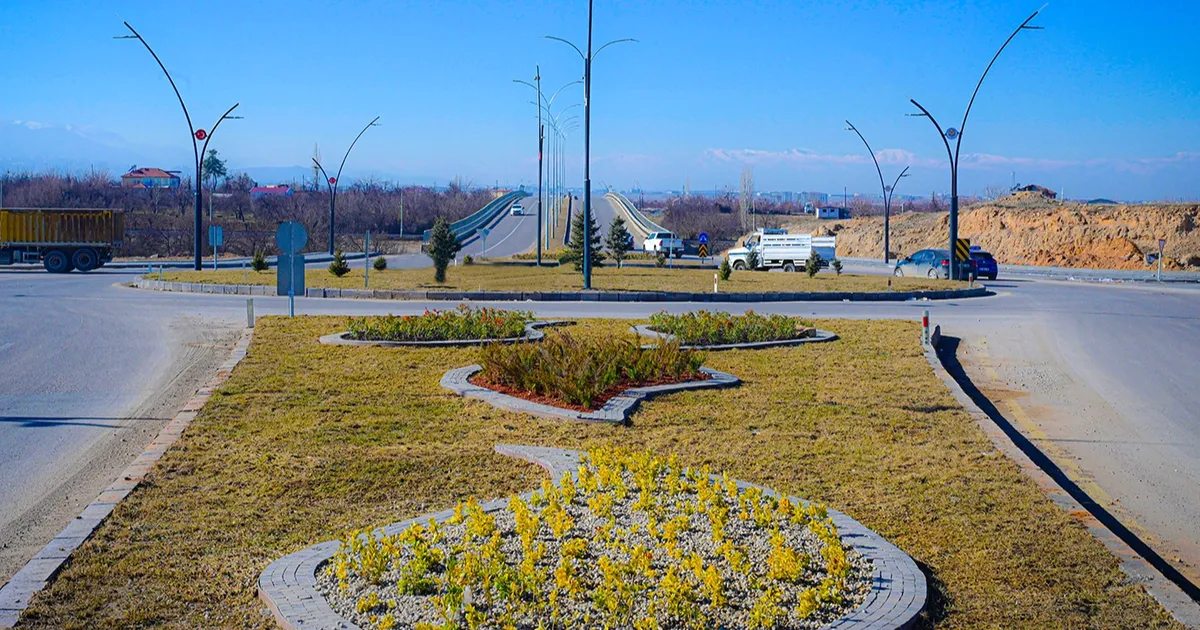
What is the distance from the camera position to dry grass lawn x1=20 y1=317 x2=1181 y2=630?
17.8 ft

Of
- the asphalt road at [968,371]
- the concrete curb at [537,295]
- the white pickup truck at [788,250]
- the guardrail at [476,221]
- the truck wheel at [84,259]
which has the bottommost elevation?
the asphalt road at [968,371]

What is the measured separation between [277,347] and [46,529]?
8.81 meters

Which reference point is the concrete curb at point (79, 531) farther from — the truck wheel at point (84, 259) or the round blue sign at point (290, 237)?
the truck wheel at point (84, 259)

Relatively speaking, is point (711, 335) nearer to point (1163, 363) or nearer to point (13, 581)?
point (1163, 363)

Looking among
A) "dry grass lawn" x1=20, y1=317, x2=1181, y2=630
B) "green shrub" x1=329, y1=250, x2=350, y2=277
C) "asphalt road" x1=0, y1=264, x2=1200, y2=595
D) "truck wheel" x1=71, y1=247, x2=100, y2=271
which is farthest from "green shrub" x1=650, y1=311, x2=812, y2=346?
"truck wheel" x1=71, y1=247, x2=100, y2=271

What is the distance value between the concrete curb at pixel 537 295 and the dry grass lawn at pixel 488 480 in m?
13.9

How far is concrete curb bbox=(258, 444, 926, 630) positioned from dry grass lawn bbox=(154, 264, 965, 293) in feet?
76.4

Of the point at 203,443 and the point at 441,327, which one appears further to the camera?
the point at 441,327

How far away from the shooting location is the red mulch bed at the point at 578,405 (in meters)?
10.9

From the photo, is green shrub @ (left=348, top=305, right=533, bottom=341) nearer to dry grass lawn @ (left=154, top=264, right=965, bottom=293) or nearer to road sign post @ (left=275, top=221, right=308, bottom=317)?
road sign post @ (left=275, top=221, right=308, bottom=317)

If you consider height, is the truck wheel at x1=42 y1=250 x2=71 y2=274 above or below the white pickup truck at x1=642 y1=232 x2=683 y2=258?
below

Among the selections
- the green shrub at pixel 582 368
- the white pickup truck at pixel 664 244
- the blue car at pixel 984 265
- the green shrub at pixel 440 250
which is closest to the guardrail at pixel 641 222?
the white pickup truck at pixel 664 244

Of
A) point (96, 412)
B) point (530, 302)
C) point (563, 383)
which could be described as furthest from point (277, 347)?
point (530, 302)

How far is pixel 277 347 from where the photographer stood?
15516 mm
